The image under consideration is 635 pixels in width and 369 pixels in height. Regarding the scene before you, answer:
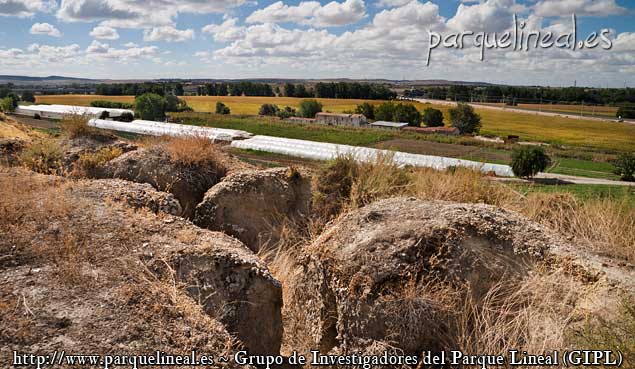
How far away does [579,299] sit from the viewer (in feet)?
15.6

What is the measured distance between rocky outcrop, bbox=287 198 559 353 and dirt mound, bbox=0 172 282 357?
0.70 m

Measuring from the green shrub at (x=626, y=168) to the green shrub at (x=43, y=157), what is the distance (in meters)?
41.4

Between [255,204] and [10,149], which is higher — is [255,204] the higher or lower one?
the lower one

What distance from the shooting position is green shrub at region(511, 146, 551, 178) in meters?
37.4

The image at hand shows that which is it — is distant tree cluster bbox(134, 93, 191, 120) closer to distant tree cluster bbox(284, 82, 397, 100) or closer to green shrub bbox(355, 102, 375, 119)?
green shrub bbox(355, 102, 375, 119)

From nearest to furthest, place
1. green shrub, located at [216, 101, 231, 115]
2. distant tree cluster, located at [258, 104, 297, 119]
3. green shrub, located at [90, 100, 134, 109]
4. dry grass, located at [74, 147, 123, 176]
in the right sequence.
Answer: dry grass, located at [74, 147, 123, 176] → green shrub, located at [216, 101, 231, 115] → green shrub, located at [90, 100, 134, 109] → distant tree cluster, located at [258, 104, 297, 119]

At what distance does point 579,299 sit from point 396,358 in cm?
195

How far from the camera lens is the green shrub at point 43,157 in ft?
32.5

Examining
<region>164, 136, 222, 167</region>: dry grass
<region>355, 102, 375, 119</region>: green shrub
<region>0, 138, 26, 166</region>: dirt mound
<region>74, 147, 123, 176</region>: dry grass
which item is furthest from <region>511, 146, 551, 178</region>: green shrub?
<region>355, 102, 375, 119</region>: green shrub

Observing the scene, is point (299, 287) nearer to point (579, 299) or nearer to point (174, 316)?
point (174, 316)

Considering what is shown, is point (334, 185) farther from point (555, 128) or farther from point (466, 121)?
point (466, 121)

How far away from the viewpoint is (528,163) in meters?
37.6

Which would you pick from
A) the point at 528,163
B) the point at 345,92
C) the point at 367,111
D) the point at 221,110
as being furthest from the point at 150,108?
the point at 345,92

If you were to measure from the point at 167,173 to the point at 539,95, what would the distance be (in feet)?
290
